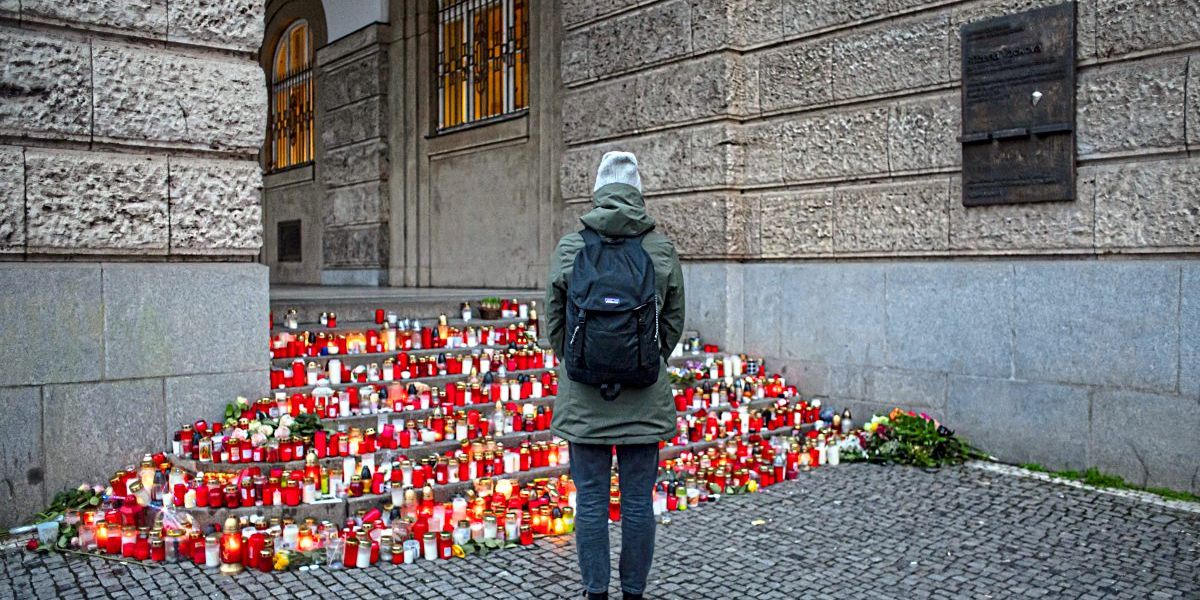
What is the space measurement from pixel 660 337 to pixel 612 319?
0.35 metres

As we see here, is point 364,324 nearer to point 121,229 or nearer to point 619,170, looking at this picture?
point 121,229

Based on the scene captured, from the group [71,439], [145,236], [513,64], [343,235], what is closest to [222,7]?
[145,236]

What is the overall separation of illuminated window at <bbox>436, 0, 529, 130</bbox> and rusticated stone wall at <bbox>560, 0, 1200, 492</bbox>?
165 centimetres

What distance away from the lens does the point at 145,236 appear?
19.3 feet

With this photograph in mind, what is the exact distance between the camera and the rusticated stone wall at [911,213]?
616 cm

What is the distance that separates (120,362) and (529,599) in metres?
3.16

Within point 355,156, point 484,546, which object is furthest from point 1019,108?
point 355,156

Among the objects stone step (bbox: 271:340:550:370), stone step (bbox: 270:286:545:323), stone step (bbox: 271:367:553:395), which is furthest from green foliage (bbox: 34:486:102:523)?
stone step (bbox: 270:286:545:323)

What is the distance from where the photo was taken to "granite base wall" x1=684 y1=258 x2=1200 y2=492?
19.9ft

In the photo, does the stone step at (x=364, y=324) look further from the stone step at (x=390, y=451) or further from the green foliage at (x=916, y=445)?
the green foliage at (x=916, y=445)

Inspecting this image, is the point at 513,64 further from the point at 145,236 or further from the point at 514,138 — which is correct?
the point at 145,236

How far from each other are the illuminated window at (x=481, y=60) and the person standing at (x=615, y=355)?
8258mm

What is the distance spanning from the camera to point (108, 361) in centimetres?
565

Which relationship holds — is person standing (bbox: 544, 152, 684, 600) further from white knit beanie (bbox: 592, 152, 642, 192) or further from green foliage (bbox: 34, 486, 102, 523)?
green foliage (bbox: 34, 486, 102, 523)
